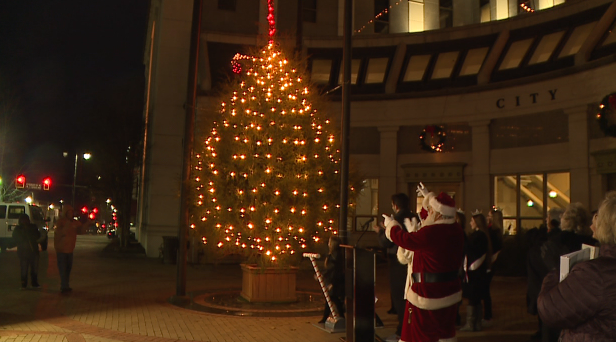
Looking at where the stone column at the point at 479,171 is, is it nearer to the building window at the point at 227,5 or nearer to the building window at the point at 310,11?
the building window at the point at 310,11

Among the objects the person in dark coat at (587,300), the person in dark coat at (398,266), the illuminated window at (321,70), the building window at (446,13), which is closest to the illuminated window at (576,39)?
the building window at (446,13)

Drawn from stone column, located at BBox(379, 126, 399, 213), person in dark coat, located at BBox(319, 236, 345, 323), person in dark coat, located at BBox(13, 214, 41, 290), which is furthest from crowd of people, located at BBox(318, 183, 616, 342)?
stone column, located at BBox(379, 126, 399, 213)

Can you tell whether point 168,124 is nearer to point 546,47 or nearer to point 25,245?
point 25,245

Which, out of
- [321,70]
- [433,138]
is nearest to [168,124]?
[321,70]

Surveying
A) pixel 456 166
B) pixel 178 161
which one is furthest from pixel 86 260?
pixel 456 166

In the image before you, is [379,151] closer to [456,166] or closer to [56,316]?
[456,166]

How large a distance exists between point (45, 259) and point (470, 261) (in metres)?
18.2

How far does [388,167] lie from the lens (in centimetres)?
2239

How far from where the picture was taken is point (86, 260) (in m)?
22.1

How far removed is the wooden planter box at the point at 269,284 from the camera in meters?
11.4

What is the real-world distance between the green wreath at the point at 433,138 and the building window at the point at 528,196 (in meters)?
2.35

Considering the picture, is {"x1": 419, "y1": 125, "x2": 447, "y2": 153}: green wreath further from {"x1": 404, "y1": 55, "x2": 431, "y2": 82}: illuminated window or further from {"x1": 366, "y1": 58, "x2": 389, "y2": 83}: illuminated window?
{"x1": 366, "y1": 58, "x2": 389, "y2": 83}: illuminated window

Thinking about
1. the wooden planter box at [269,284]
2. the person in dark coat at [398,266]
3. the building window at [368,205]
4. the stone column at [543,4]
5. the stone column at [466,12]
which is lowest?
the wooden planter box at [269,284]

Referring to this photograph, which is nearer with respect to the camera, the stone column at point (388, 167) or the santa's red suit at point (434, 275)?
the santa's red suit at point (434, 275)
